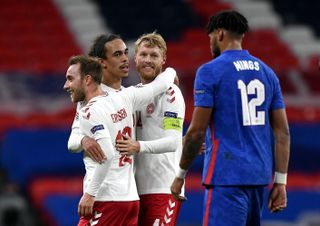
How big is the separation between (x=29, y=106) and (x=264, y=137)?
320 inches

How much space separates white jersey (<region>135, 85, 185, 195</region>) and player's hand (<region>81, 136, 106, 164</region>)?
Result: 2.39 feet

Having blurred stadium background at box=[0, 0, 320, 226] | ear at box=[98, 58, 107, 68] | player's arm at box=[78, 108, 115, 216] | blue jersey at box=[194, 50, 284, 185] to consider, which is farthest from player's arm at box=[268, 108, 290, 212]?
blurred stadium background at box=[0, 0, 320, 226]

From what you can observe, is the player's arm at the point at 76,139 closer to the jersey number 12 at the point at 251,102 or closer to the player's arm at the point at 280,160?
the jersey number 12 at the point at 251,102

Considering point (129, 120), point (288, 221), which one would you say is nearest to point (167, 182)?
point (129, 120)

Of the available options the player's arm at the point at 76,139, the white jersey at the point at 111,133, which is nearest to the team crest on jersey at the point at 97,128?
the white jersey at the point at 111,133

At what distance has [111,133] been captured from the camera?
665 cm

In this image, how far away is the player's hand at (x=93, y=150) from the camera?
6449 mm

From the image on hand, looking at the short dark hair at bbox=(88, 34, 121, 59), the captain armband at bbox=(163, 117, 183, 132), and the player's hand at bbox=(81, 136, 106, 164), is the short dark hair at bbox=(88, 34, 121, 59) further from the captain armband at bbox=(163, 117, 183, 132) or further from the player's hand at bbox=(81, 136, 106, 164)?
the player's hand at bbox=(81, 136, 106, 164)

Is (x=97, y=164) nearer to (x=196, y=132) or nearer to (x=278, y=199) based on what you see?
(x=196, y=132)

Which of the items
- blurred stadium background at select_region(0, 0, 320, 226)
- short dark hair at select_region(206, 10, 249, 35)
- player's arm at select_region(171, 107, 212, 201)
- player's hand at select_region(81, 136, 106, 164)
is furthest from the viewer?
blurred stadium background at select_region(0, 0, 320, 226)

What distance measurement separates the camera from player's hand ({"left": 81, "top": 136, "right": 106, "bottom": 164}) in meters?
6.45

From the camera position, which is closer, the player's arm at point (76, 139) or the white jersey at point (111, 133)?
the white jersey at point (111, 133)

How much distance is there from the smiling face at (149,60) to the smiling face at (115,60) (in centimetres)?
17

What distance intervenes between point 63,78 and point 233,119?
25.6 ft
